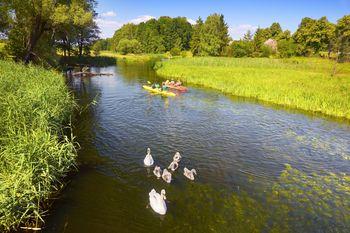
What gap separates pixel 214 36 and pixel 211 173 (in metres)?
76.6

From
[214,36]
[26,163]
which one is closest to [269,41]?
[214,36]

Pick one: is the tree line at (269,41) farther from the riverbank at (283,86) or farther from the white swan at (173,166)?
the white swan at (173,166)

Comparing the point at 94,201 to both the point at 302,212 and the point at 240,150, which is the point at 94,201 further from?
the point at 240,150

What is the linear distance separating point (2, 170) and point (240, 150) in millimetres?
11457

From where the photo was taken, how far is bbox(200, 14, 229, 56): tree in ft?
278

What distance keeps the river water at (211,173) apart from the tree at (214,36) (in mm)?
63314

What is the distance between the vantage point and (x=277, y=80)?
118ft

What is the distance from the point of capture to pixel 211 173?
13.4m

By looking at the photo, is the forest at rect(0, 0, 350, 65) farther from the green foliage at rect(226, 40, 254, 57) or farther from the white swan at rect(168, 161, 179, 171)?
the white swan at rect(168, 161, 179, 171)

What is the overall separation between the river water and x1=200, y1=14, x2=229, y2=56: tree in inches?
2493

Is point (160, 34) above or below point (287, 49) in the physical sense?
above

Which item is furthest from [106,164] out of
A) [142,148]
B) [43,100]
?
[43,100]

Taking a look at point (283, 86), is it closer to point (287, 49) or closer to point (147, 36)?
point (287, 49)

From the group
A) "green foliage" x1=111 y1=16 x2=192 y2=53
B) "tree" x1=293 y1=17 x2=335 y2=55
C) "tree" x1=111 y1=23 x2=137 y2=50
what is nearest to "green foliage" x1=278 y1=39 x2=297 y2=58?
"tree" x1=293 y1=17 x2=335 y2=55
